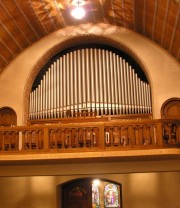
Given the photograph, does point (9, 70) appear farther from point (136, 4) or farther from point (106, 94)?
point (136, 4)

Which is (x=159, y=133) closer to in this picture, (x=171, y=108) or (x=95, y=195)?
(x=171, y=108)

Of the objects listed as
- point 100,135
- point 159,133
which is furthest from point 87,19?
point 159,133

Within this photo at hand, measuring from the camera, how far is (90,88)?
13219 mm

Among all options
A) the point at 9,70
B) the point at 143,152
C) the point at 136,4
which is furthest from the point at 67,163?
the point at 136,4

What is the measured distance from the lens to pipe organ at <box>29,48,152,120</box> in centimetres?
1285

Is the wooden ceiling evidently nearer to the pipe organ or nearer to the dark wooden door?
the pipe organ

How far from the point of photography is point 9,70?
45.9ft

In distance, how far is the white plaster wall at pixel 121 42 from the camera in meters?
13.0

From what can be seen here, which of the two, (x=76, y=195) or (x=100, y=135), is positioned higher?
(x=100, y=135)

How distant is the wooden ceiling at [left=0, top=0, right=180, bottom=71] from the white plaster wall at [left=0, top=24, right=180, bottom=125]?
0.20m

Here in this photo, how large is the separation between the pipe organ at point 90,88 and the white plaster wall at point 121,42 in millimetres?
402

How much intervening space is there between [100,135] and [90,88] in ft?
8.70

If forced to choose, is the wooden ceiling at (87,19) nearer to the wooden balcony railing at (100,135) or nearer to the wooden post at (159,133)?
the wooden post at (159,133)

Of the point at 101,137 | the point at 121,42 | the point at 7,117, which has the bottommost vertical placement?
the point at 101,137
